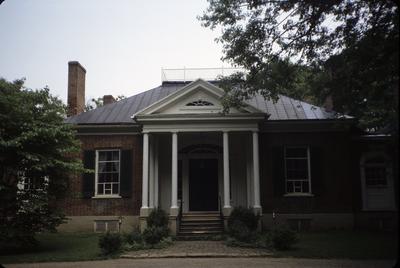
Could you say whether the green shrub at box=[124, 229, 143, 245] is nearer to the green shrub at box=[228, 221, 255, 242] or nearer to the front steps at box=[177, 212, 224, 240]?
the front steps at box=[177, 212, 224, 240]

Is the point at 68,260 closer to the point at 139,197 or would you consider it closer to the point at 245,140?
the point at 139,197

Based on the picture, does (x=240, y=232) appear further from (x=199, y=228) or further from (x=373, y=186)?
(x=373, y=186)

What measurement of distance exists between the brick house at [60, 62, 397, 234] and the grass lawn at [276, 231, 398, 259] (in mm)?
2121

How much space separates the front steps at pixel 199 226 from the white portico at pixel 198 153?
0.52m

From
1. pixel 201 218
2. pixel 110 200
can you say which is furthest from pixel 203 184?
pixel 110 200

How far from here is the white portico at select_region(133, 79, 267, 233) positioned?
56.0 ft

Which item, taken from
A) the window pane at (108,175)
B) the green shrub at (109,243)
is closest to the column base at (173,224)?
the window pane at (108,175)

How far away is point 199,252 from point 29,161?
547cm

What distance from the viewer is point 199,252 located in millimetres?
12492

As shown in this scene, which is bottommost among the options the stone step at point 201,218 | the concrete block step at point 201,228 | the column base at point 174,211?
the concrete block step at point 201,228

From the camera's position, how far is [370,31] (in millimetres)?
8977

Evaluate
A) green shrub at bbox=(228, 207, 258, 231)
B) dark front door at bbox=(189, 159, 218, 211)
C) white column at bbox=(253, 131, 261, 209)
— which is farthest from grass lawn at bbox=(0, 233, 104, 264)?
white column at bbox=(253, 131, 261, 209)

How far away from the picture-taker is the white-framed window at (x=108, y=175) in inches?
723

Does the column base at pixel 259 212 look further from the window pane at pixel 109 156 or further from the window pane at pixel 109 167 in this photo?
the window pane at pixel 109 156
